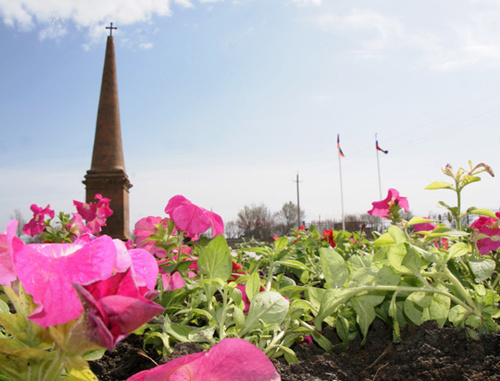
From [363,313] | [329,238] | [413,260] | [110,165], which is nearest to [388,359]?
[363,313]

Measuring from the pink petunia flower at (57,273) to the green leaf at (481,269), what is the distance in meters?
0.88

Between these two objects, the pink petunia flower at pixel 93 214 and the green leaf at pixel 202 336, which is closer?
the green leaf at pixel 202 336

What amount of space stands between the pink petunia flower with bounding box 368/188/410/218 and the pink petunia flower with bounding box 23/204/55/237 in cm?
149

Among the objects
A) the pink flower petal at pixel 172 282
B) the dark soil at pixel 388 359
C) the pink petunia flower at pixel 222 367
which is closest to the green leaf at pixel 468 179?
the dark soil at pixel 388 359

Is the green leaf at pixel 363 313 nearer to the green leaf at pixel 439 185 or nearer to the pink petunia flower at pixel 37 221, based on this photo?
the green leaf at pixel 439 185

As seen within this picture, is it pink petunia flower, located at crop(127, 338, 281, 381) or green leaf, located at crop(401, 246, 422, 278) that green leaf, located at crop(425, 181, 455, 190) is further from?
pink petunia flower, located at crop(127, 338, 281, 381)

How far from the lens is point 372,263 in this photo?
1.05 m

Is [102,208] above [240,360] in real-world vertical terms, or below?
above

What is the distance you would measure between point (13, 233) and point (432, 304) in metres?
0.80

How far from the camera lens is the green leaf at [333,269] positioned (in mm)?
874

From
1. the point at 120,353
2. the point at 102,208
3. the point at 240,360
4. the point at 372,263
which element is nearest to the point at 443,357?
the point at 372,263

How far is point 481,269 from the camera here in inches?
38.0

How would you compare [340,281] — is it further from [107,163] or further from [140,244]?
[107,163]

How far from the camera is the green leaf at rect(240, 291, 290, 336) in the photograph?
0.76m
